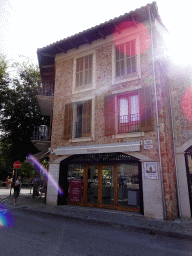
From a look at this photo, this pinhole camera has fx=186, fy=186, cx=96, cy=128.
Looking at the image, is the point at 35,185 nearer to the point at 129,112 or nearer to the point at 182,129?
the point at 129,112

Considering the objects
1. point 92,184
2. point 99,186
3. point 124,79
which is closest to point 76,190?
point 92,184

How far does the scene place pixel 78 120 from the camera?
1084 cm

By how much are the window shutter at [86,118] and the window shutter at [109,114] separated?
3.46 feet

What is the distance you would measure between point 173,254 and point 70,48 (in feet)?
37.2

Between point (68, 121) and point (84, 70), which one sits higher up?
point (84, 70)

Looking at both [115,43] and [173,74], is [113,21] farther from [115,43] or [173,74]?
[173,74]

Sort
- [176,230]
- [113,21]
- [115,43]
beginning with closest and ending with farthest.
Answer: [176,230], [113,21], [115,43]

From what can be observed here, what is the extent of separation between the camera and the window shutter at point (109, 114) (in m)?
9.09

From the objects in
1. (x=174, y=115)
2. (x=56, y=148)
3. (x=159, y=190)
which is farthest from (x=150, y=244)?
(x=56, y=148)

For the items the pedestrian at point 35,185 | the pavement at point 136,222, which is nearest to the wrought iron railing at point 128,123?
the pavement at point 136,222

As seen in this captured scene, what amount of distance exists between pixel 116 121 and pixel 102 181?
10.1ft

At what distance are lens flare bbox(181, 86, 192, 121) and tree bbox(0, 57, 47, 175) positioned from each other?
1124cm

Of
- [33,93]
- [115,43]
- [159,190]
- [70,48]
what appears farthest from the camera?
[33,93]

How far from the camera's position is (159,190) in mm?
7422
